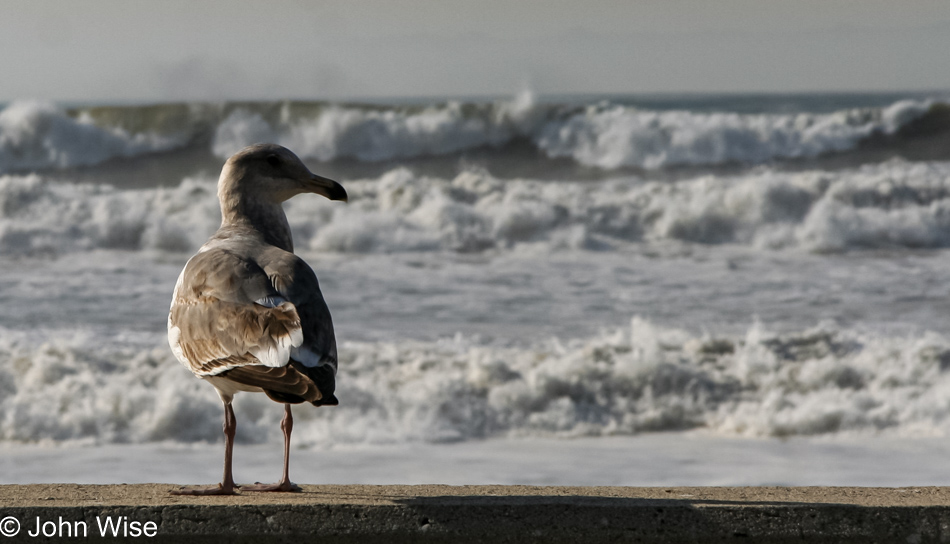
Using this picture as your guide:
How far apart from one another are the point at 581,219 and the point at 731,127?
4764mm

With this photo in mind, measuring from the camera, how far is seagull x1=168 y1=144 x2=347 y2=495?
1.87 m

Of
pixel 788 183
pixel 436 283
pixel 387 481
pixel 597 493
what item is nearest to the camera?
pixel 597 493

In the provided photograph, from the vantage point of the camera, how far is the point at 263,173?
238 cm

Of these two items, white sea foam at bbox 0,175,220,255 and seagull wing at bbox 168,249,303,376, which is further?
white sea foam at bbox 0,175,220,255

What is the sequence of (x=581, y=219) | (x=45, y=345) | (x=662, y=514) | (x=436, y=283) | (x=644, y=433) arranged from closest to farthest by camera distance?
(x=662, y=514) → (x=644, y=433) → (x=45, y=345) → (x=436, y=283) → (x=581, y=219)

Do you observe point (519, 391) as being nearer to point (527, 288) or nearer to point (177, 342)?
point (527, 288)

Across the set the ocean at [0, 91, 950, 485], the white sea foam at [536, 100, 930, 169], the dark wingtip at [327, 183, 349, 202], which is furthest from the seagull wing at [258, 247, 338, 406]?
the white sea foam at [536, 100, 930, 169]

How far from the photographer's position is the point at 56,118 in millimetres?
14312

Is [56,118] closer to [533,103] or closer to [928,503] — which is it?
[533,103]

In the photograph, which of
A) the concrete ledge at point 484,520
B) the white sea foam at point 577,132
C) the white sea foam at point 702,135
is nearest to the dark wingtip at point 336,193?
the concrete ledge at point 484,520

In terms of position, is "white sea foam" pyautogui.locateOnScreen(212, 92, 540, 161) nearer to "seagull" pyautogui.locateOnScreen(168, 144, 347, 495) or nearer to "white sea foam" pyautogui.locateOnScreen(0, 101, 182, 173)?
"white sea foam" pyautogui.locateOnScreen(0, 101, 182, 173)

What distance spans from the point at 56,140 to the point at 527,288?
8668 millimetres

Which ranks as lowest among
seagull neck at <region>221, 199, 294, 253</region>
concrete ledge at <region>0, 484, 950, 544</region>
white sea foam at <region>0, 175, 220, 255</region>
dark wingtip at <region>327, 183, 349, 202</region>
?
concrete ledge at <region>0, 484, 950, 544</region>

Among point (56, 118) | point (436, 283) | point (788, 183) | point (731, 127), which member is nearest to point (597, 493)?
point (436, 283)
